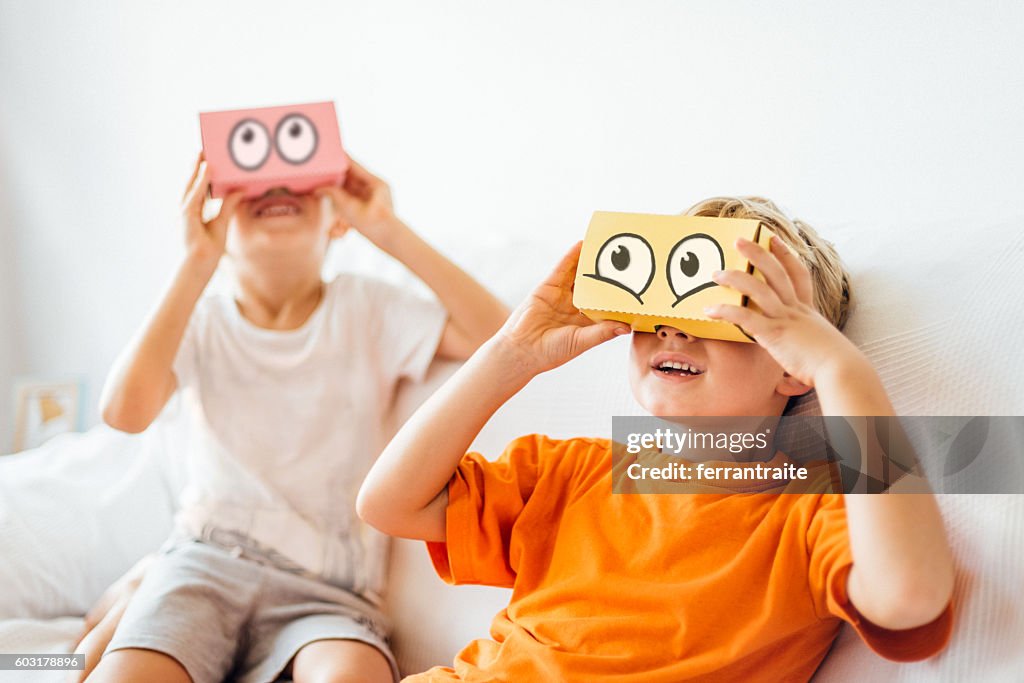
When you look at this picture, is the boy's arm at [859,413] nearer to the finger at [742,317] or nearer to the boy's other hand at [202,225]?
the finger at [742,317]

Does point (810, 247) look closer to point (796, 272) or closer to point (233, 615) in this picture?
point (796, 272)

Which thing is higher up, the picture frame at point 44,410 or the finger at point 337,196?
the finger at point 337,196

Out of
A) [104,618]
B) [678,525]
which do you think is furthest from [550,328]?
[104,618]

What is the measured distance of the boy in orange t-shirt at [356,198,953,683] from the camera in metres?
0.70

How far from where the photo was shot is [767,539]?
78cm

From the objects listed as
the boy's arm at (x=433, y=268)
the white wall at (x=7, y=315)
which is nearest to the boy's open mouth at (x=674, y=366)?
the boy's arm at (x=433, y=268)

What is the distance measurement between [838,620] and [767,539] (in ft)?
0.31

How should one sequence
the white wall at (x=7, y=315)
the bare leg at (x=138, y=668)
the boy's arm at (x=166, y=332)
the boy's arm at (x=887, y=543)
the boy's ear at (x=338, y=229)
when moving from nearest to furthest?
the boy's arm at (x=887, y=543) < the bare leg at (x=138, y=668) < the boy's arm at (x=166, y=332) < the boy's ear at (x=338, y=229) < the white wall at (x=7, y=315)

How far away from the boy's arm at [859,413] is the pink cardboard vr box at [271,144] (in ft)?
2.16

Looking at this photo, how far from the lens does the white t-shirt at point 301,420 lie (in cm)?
125

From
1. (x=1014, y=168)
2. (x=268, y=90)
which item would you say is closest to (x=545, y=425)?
(x=1014, y=168)

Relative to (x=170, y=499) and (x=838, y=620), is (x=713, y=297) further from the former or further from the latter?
(x=170, y=499)

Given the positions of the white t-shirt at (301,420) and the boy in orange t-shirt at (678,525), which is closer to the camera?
the boy in orange t-shirt at (678,525)

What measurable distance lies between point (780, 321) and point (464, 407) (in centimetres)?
30
